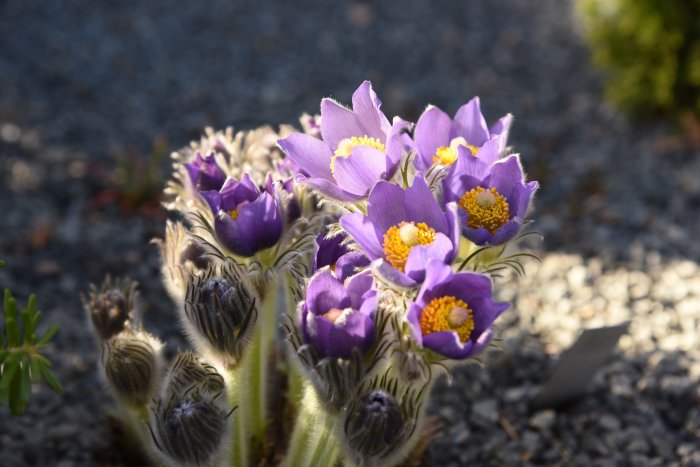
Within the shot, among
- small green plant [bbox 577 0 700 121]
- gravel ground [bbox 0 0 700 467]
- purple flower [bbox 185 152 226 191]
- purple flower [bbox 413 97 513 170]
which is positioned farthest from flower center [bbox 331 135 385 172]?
small green plant [bbox 577 0 700 121]

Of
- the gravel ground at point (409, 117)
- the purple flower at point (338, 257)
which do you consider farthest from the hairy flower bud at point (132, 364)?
the purple flower at point (338, 257)

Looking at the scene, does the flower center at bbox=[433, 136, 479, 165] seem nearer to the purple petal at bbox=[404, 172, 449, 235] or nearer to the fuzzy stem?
the purple petal at bbox=[404, 172, 449, 235]

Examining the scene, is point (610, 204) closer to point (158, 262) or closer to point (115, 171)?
point (158, 262)

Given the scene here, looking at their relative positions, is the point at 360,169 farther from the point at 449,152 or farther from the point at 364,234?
the point at 449,152

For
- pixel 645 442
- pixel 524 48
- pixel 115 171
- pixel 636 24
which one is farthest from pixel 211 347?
pixel 524 48

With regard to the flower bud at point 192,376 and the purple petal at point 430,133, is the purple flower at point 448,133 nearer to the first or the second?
the purple petal at point 430,133

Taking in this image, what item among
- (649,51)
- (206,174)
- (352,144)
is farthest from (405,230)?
(649,51)
